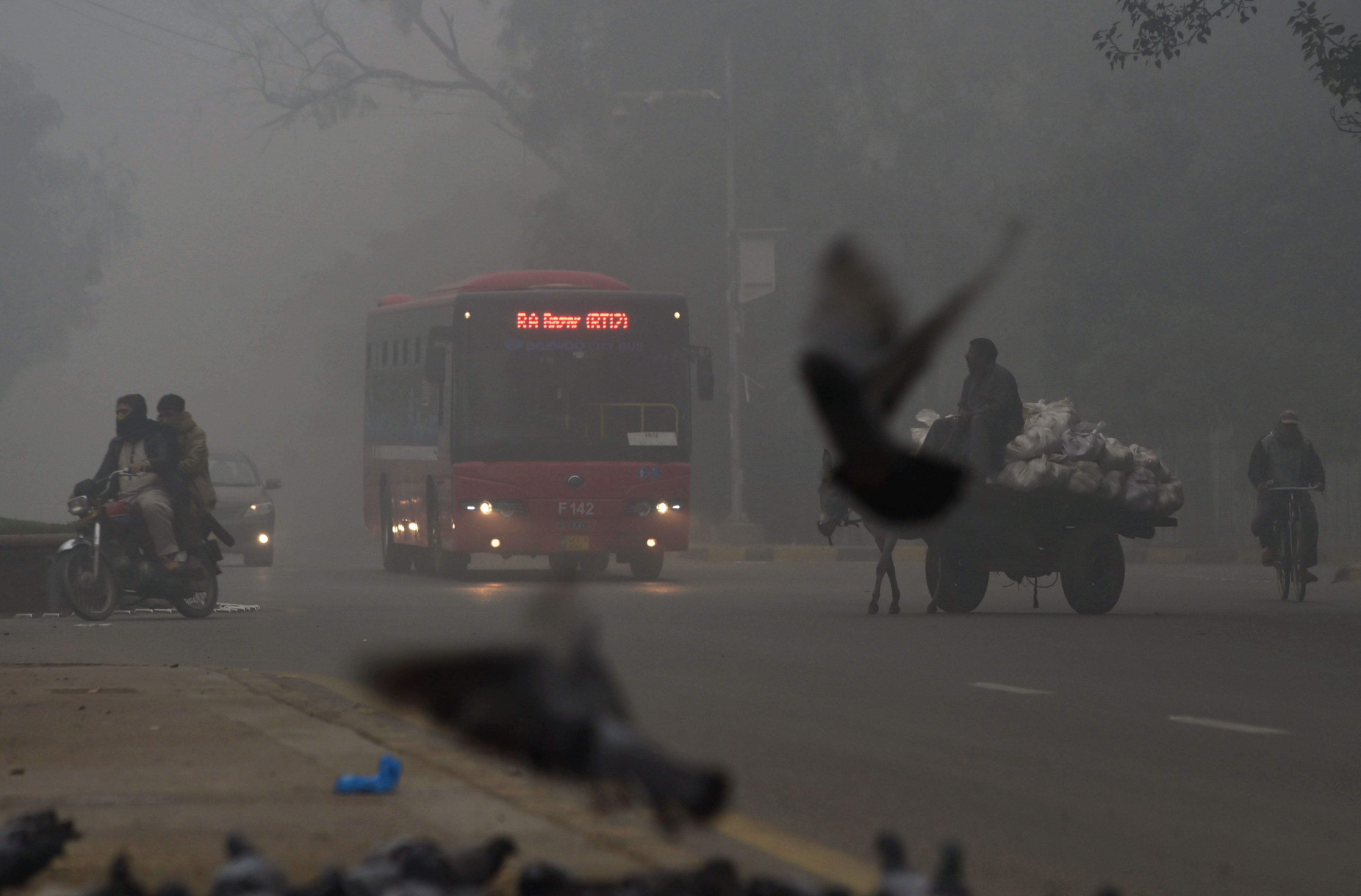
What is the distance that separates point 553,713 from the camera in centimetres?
187

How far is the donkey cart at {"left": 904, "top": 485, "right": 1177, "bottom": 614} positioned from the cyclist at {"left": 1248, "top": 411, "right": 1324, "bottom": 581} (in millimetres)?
3308

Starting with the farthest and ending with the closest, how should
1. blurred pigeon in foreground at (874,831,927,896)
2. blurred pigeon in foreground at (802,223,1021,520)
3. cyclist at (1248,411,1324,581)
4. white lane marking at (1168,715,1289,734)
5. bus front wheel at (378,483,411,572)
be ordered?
bus front wheel at (378,483,411,572)
cyclist at (1248,411,1324,581)
white lane marking at (1168,715,1289,734)
blurred pigeon in foreground at (874,831,927,896)
blurred pigeon in foreground at (802,223,1021,520)

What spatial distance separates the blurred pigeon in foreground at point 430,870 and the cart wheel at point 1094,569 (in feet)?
45.8

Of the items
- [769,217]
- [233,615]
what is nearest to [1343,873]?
[233,615]

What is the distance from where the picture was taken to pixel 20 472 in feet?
318

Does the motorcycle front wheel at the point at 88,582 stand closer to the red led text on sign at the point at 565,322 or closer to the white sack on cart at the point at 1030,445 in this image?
the red led text on sign at the point at 565,322

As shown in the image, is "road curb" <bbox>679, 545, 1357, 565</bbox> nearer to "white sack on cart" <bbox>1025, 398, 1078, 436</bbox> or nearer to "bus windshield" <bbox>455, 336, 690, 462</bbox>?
"bus windshield" <bbox>455, 336, 690, 462</bbox>

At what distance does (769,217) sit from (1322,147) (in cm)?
1081

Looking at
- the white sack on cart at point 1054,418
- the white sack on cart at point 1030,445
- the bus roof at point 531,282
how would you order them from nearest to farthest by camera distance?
the white sack on cart at point 1030,445 < the white sack on cart at point 1054,418 < the bus roof at point 531,282

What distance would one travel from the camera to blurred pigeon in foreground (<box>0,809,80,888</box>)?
13.2ft

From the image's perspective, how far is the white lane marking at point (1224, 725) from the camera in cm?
893

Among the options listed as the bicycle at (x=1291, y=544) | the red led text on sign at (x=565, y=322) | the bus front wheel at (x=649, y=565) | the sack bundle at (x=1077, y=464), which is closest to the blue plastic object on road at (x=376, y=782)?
the sack bundle at (x=1077, y=464)

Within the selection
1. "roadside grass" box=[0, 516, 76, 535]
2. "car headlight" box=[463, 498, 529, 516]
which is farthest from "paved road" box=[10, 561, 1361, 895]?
"car headlight" box=[463, 498, 529, 516]

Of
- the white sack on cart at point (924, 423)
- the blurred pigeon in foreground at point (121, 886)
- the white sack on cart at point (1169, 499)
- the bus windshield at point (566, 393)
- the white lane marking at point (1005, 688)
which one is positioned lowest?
the white lane marking at point (1005, 688)
